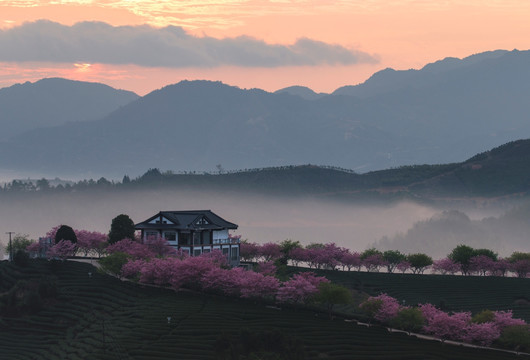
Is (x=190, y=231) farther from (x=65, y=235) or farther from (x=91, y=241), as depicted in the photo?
(x=91, y=241)

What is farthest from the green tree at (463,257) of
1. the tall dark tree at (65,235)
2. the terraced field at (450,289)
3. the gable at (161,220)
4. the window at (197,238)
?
the tall dark tree at (65,235)

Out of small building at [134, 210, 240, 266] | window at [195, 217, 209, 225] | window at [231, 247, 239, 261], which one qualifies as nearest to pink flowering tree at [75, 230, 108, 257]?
small building at [134, 210, 240, 266]

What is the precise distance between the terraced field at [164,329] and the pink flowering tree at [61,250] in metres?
12.7

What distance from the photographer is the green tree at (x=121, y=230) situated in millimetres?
121562

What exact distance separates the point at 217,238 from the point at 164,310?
34.1 metres

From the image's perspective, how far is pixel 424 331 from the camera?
8444 cm

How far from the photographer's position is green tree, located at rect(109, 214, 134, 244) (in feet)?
399

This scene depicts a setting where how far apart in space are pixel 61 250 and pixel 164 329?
3931 centimetres

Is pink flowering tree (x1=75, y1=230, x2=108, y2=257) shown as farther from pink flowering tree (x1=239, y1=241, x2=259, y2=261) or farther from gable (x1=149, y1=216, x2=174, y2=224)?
pink flowering tree (x1=239, y1=241, x2=259, y2=261)

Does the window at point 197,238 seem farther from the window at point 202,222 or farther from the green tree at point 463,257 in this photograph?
the green tree at point 463,257

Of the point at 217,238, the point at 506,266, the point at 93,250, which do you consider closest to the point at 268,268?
the point at 217,238

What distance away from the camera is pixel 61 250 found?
378 ft

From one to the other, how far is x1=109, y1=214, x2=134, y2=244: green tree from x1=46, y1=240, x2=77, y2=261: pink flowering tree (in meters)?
6.56

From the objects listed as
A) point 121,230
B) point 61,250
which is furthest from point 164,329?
point 121,230
